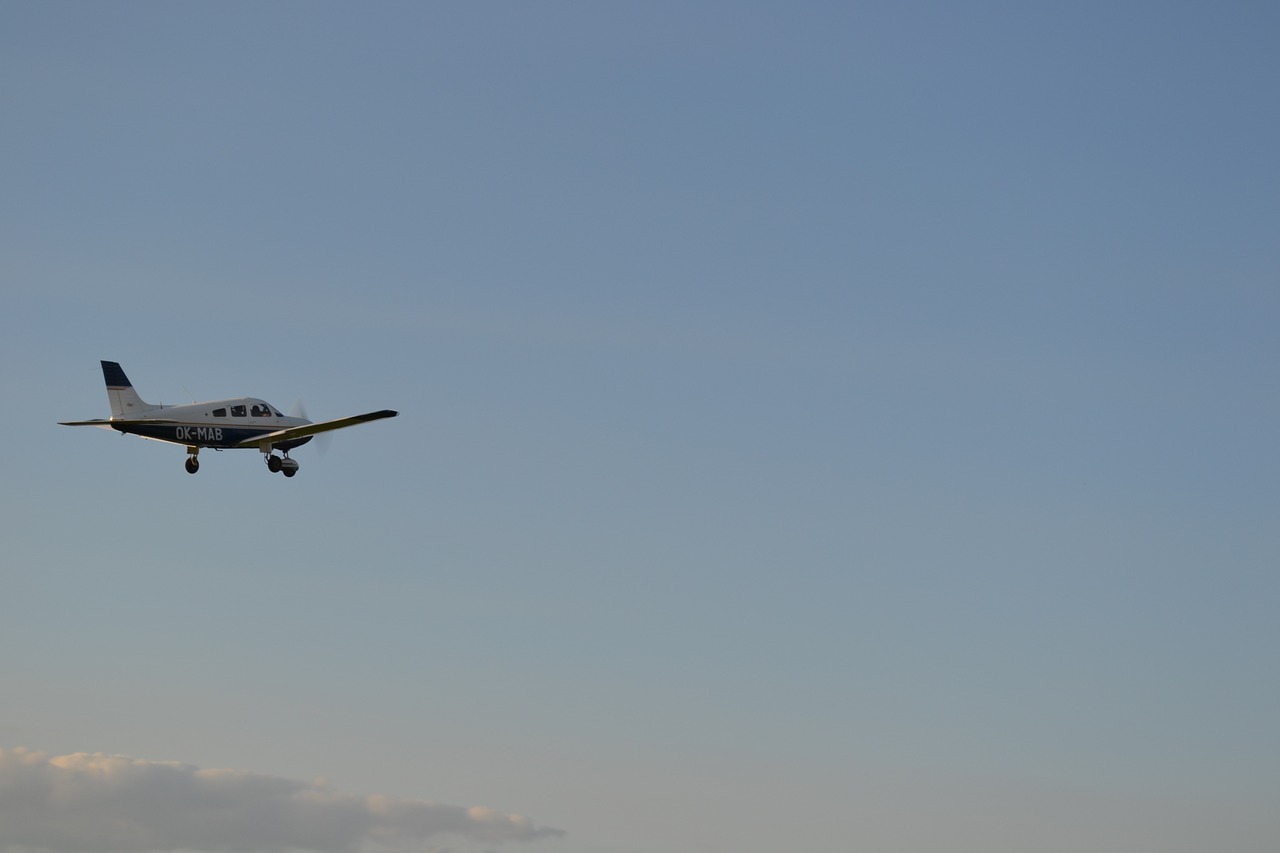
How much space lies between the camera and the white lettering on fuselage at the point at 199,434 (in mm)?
84338

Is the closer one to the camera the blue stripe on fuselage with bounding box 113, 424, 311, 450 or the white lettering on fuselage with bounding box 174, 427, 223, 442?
the blue stripe on fuselage with bounding box 113, 424, 311, 450

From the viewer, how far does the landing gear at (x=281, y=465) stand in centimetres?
8800

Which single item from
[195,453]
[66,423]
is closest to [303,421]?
[195,453]

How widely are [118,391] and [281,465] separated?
8699mm

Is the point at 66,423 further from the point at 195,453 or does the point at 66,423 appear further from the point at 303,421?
the point at 303,421

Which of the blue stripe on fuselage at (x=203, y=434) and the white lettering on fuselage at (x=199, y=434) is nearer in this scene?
the blue stripe on fuselage at (x=203, y=434)

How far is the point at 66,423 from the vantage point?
81.4 m

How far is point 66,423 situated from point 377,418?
44.1 feet

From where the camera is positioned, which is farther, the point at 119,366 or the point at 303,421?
the point at 303,421

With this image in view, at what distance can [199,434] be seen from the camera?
85062 millimetres

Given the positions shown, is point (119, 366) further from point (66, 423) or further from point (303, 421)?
point (303, 421)

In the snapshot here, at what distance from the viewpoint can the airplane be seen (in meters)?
83.0

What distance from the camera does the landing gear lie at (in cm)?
8800

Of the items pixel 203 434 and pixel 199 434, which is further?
pixel 203 434
